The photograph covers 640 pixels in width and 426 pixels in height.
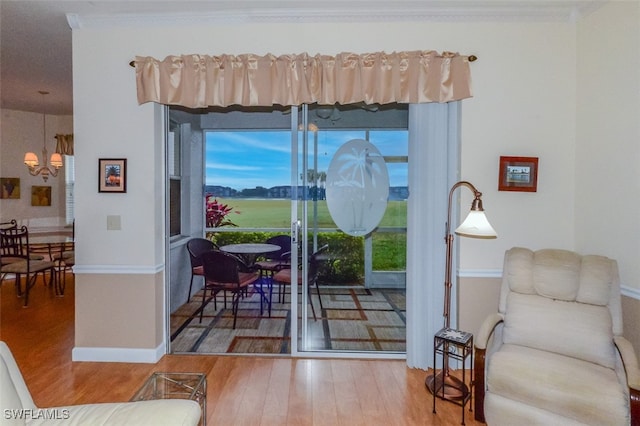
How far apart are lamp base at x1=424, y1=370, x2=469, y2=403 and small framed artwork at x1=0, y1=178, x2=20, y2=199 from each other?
6.96 m

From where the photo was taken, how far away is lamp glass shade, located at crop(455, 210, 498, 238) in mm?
2123

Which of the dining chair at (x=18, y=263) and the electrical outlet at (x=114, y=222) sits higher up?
the electrical outlet at (x=114, y=222)

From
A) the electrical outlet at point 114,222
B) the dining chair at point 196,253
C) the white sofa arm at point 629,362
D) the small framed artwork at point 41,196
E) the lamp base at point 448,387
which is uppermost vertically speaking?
the small framed artwork at point 41,196

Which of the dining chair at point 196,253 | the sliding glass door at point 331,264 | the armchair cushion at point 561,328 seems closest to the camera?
the armchair cushion at point 561,328

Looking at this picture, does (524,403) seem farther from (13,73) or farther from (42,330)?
(13,73)

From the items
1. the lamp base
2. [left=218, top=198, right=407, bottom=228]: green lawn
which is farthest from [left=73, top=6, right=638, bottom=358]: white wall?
[left=218, top=198, right=407, bottom=228]: green lawn

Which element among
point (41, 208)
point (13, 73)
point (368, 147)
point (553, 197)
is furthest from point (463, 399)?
point (41, 208)

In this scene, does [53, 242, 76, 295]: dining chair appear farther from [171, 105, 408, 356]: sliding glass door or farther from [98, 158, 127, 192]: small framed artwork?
[98, 158, 127, 192]: small framed artwork

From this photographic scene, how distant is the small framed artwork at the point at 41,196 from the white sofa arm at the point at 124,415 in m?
6.00

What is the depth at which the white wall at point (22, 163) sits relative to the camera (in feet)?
18.6

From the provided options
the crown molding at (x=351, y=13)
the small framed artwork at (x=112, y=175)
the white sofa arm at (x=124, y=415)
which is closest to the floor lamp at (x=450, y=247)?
the crown molding at (x=351, y=13)

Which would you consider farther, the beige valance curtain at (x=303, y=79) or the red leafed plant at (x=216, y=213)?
the red leafed plant at (x=216, y=213)

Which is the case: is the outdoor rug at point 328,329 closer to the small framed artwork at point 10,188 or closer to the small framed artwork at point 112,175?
the small framed artwork at point 112,175

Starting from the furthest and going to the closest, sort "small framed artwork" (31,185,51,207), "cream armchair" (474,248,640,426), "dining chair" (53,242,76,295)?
"small framed artwork" (31,185,51,207), "dining chair" (53,242,76,295), "cream armchair" (474,248,640,426)
